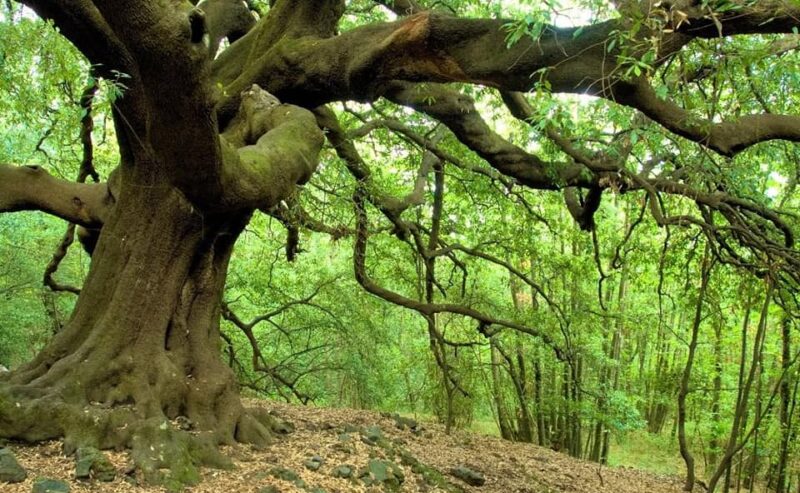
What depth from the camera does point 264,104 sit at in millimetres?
4102

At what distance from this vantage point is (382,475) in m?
4.28

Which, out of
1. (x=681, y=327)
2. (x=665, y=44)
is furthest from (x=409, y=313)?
(x=665, y=44)

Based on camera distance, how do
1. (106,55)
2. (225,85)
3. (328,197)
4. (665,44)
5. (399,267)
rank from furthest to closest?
(399,267) < (328,197) < (225,85) < (106,55) < (665,44)

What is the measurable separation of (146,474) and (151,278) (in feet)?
4.16

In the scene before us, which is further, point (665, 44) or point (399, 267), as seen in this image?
point (399, 267)

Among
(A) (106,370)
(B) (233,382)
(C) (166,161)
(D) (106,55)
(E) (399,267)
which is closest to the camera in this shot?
(C) (166,161)

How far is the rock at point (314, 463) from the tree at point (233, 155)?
44 centimetres

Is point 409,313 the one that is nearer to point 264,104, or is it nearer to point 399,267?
point 399,267

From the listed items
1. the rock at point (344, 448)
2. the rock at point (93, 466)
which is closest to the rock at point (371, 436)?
the rock at point (344, 448)

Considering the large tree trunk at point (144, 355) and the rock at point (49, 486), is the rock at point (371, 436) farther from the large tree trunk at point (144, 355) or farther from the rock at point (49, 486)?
the rock at point (49, 486)

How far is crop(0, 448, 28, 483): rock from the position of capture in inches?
114

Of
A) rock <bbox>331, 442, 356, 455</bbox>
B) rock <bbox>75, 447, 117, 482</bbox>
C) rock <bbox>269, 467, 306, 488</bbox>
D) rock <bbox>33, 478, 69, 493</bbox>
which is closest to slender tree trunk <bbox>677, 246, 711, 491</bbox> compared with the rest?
rock <bbox>331, 442, 356, 455</bbox>

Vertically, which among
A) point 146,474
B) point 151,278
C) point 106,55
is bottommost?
point 146,474

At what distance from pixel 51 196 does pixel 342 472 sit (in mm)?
2844
